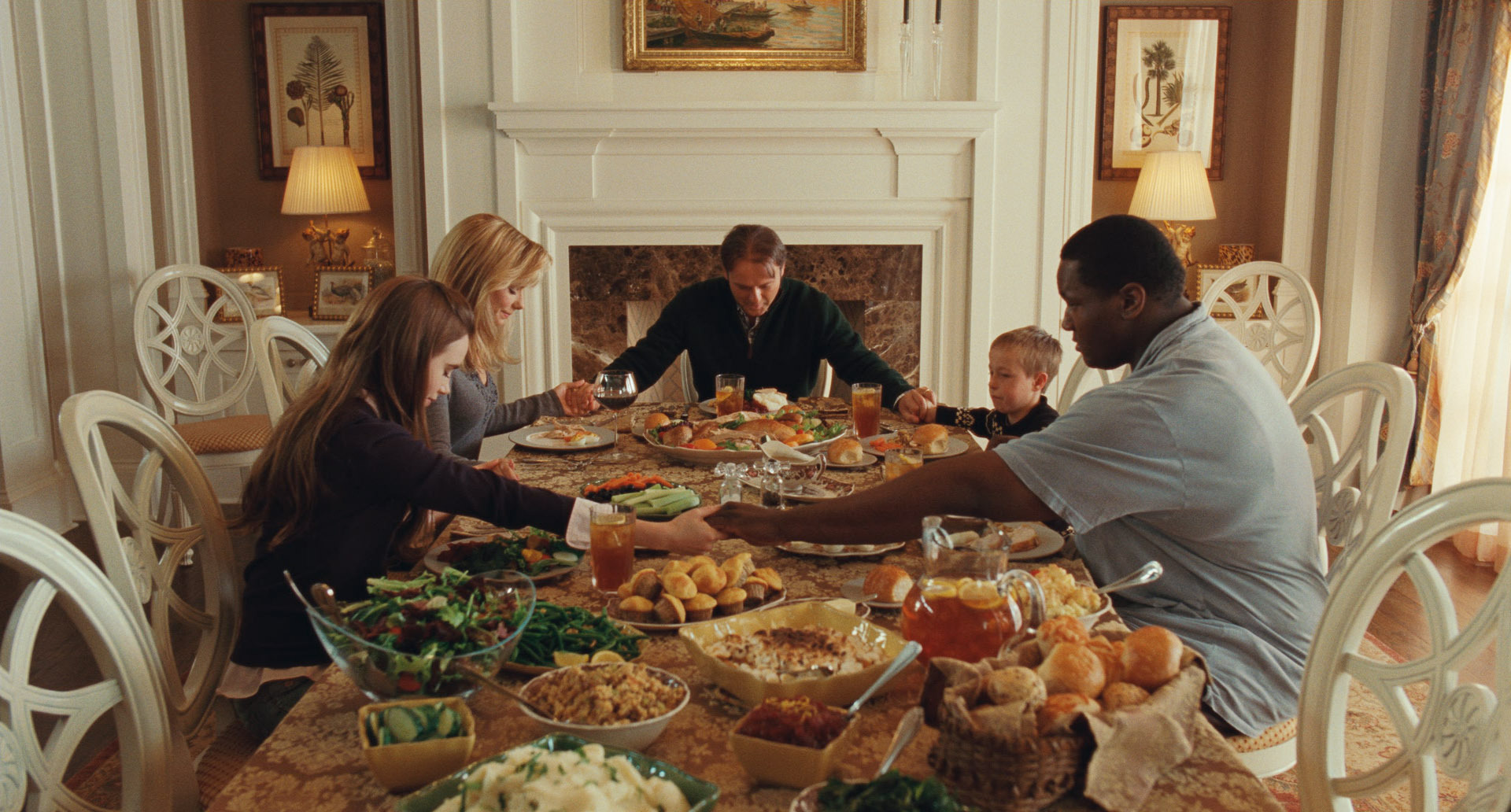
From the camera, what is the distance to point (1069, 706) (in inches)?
36.5

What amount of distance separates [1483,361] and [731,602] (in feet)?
11.9

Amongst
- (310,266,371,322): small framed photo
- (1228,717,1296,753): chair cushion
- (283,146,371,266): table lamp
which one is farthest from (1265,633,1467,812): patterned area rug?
(283,146,371,266): table lamp

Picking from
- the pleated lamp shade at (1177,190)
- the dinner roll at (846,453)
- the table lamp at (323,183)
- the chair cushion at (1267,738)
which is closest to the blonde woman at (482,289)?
the dinner roll at (846,453)

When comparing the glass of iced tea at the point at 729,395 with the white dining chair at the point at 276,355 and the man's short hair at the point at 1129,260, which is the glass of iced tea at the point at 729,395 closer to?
the white dining chair at the point at 276,355

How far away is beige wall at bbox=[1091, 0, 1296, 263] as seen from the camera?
4.80 meters

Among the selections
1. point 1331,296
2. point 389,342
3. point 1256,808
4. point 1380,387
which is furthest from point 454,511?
point 1331,296

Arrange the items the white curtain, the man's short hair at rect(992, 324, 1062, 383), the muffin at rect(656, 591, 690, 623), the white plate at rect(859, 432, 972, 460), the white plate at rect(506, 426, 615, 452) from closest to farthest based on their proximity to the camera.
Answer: the muffin at rect(656, 591, 690, 623) → the white plate at rect(859, 432, 972, 460) → the white plate at rect(506, 426, 615, 452) → the man's short hair at rect(992, 324, 1062, 383) → the white curtain

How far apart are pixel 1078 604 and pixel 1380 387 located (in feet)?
2.86

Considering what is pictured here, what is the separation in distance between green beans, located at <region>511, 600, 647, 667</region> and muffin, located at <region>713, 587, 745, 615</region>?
0.12 metres

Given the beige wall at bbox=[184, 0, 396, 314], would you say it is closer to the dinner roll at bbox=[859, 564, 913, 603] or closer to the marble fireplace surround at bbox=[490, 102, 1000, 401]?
the marble fireplace surround at bbox=[490, 102, 1000, 401]

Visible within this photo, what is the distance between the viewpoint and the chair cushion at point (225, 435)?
3.59 m

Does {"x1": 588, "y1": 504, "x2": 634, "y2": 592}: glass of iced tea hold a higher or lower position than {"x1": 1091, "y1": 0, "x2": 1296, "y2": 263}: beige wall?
lower

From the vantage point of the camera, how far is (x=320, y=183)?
468 centimetres

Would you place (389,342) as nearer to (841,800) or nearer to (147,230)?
(841,800)
